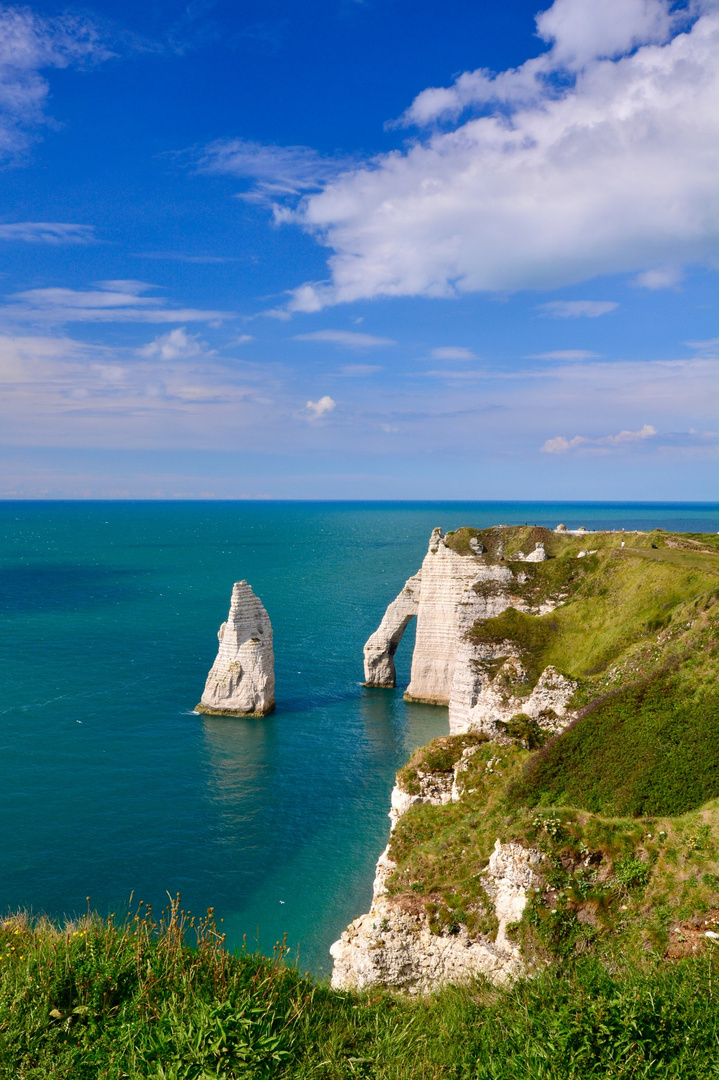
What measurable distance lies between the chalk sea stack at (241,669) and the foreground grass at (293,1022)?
129ft

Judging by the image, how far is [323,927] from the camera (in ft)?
88.4

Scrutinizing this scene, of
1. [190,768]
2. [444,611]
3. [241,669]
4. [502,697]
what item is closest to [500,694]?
[502,697]

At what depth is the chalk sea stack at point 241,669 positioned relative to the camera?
52656 millimetres

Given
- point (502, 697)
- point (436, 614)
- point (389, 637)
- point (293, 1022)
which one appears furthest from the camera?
point (389, 637)

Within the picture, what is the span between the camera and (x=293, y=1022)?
38.5 ft

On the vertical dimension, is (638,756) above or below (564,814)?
below

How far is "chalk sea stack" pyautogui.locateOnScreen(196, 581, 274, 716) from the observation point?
5266 cm

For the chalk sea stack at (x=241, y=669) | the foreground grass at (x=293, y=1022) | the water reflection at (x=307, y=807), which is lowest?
the water reflection at (x=307, y=807)

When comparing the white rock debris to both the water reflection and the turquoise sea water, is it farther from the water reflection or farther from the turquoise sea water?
the turquoise sea water

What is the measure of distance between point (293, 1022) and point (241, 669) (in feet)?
139

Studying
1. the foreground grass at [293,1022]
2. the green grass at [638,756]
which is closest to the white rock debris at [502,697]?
the green grass at [638,756]

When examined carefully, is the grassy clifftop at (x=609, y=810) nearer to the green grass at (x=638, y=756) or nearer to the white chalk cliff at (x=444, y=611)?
the green grass at (x=638, y=756)

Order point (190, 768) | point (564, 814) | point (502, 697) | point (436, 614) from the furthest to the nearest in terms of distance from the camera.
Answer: point (436, 614) < point (190, 768) < point (502, 697) < point (564, 814)

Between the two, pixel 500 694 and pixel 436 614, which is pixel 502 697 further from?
pixel 436 614
